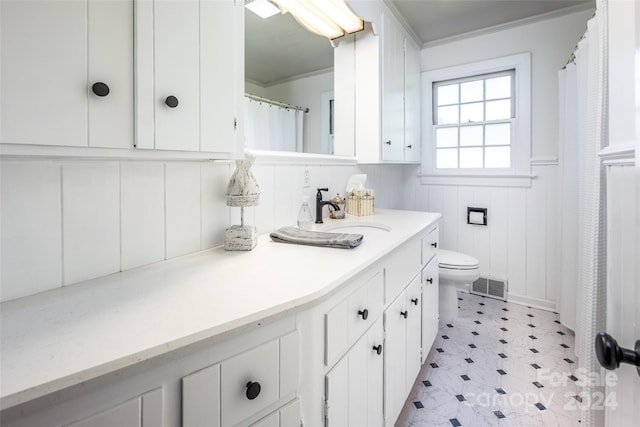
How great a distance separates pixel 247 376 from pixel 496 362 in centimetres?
195

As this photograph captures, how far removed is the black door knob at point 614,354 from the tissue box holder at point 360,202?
1.59m

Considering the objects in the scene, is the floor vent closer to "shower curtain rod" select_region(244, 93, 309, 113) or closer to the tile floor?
the tile floor

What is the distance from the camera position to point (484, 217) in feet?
9.84

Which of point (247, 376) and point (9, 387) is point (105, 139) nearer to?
point (9, 387)

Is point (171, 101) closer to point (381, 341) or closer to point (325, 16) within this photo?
point (381, 341)

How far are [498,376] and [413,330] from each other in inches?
29.2

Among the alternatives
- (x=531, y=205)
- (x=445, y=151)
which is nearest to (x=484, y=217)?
(x=531, y=205)

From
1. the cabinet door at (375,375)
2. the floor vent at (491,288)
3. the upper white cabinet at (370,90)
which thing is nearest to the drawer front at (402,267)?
the cabinet door at (375,375)

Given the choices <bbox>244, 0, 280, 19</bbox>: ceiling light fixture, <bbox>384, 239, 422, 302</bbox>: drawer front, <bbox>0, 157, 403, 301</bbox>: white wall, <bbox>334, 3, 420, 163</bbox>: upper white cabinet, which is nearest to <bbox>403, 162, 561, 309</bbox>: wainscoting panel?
<bbox>334, 3, 420, 163</bbox>: upper white cabinet

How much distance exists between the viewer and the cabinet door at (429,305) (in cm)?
178

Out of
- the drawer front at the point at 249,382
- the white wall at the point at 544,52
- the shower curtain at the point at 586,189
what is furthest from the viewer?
the white wall at the point at 544,52

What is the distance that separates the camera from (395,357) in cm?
134

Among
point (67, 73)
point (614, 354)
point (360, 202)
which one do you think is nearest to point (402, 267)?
point (360, 202)

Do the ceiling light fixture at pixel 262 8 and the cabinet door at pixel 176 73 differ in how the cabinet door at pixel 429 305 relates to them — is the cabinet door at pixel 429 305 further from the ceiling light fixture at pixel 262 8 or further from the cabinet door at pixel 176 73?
the ceiling light fixture at pixel 262 8
